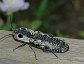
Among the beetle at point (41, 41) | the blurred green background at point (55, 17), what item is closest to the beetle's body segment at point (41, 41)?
the beetle at point (41, 41)

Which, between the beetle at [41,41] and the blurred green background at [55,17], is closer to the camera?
the beetle at [41,41]

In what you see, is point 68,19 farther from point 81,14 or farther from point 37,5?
point 37,5

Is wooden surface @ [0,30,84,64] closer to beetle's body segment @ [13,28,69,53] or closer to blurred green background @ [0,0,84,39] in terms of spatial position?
beetle's body segment @ [13,28,69,53]

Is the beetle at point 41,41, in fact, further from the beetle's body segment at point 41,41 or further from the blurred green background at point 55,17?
the blurred green background at point 55,17

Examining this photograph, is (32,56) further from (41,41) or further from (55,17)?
(55,17)

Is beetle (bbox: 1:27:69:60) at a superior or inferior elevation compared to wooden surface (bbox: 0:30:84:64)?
superior

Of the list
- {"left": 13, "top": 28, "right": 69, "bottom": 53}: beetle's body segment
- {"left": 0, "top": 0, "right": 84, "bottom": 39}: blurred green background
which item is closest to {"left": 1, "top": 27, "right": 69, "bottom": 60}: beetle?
{"left": 13, "top": 28, "right": 69, "bottom": 53}: beetle's body segment

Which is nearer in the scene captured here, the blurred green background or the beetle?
the beetle
